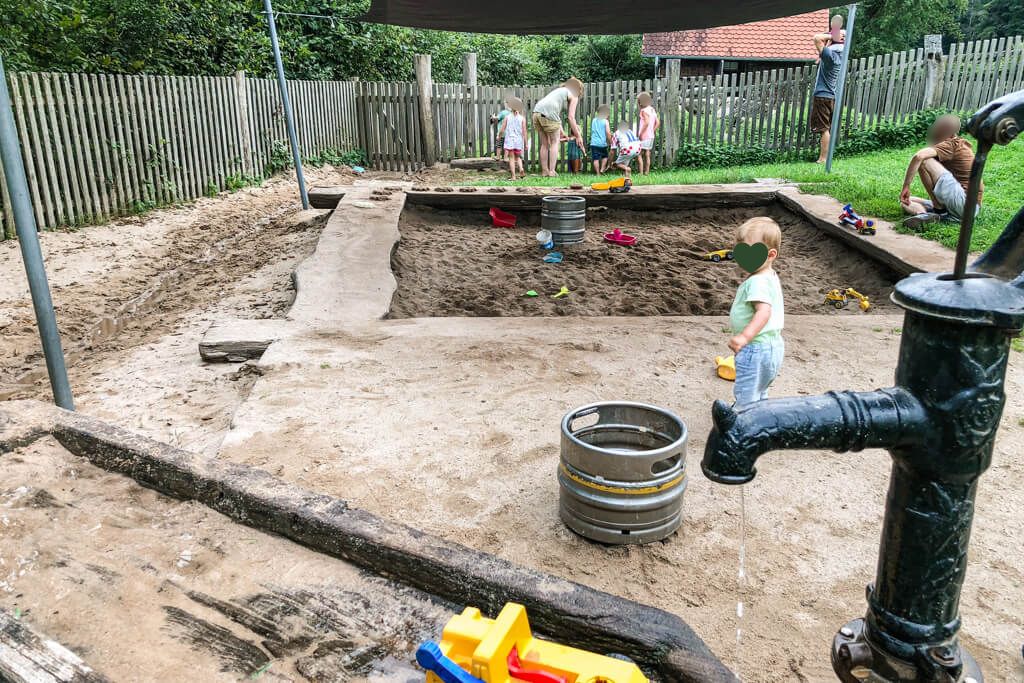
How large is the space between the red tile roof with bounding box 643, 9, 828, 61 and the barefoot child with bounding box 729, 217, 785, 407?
24.8 m

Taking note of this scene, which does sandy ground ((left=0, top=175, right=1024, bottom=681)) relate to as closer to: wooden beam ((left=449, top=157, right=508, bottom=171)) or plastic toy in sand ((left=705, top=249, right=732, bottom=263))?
plastic toy in sand ((left=705, top=249, right=732, bottom=263))

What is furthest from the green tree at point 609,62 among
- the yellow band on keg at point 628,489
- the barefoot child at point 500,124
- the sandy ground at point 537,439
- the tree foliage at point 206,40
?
the yellow band on keg at point 628,489

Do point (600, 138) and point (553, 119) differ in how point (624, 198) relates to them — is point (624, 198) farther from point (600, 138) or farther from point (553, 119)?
point (600, 138)

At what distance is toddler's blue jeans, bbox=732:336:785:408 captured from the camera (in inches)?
129

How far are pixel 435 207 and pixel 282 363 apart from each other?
534 cm

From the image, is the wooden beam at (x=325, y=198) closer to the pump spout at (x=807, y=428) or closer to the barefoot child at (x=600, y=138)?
the barefoot child at (x=600, y=138)

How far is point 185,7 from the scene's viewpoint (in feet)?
42.4

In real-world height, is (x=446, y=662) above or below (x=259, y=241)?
above

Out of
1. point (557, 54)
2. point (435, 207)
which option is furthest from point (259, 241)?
point (557, 54)

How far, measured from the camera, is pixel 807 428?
3.86ft

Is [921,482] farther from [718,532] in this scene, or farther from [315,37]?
[315,37]

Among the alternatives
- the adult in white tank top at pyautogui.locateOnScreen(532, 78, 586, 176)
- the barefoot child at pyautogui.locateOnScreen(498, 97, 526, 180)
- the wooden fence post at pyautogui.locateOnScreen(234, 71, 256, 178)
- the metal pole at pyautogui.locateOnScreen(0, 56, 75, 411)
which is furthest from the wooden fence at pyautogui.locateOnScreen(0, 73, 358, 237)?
the metal pole at pyautogui.locateOnScreen(0, 56, 75, 411)

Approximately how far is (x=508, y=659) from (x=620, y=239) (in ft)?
22.2

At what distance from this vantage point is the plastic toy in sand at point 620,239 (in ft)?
25.7
